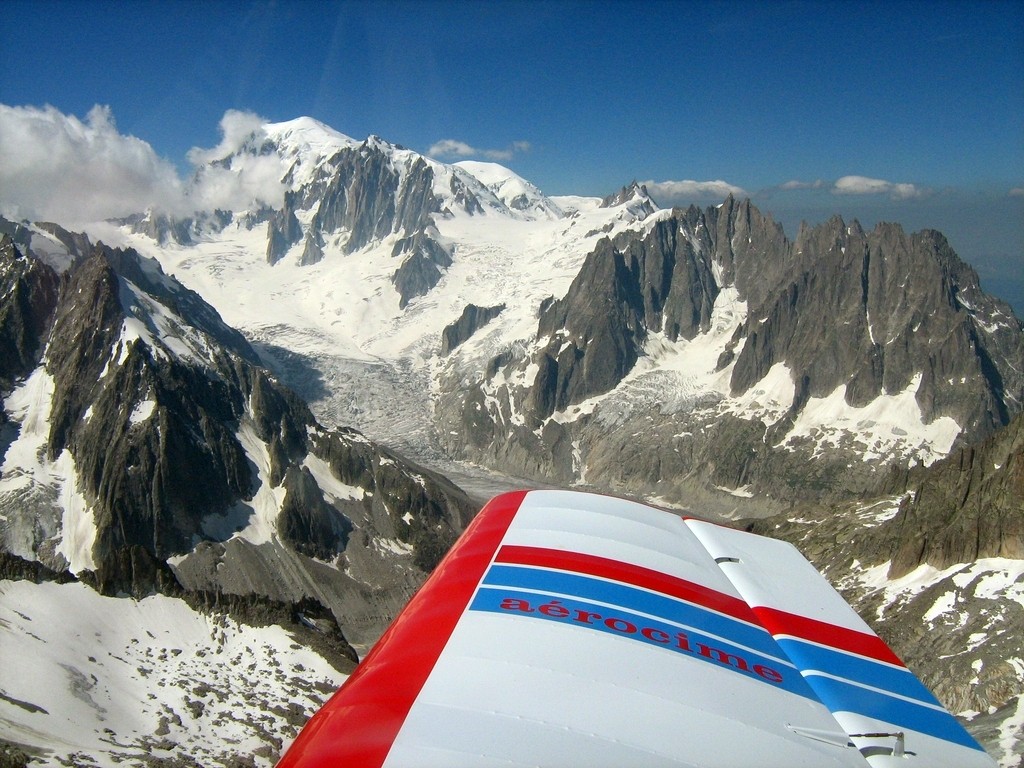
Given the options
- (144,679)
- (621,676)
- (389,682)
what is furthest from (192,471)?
(621,676)

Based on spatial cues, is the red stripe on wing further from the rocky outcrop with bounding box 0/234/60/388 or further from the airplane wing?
the rocky outcrop with bounding box 0/234/60/388

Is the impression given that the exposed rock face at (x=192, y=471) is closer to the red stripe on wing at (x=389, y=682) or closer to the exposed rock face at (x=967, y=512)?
the exposed rock face at (x=967, y=512)

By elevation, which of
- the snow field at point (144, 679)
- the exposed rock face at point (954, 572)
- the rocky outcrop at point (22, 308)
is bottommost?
the snow field at point (144, 679)

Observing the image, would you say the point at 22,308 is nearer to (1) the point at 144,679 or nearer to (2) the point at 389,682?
(1) the point at 144,679

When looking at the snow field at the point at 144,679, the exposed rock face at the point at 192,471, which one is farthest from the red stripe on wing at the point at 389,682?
the exposed rock face at the point at 192,471

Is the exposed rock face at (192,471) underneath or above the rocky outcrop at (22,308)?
underneath

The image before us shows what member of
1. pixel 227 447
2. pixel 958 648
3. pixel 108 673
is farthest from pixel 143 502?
pixel 958 648

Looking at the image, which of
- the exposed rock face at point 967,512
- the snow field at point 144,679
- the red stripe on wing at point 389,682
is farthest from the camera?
the exposed rock face at point 967,512
